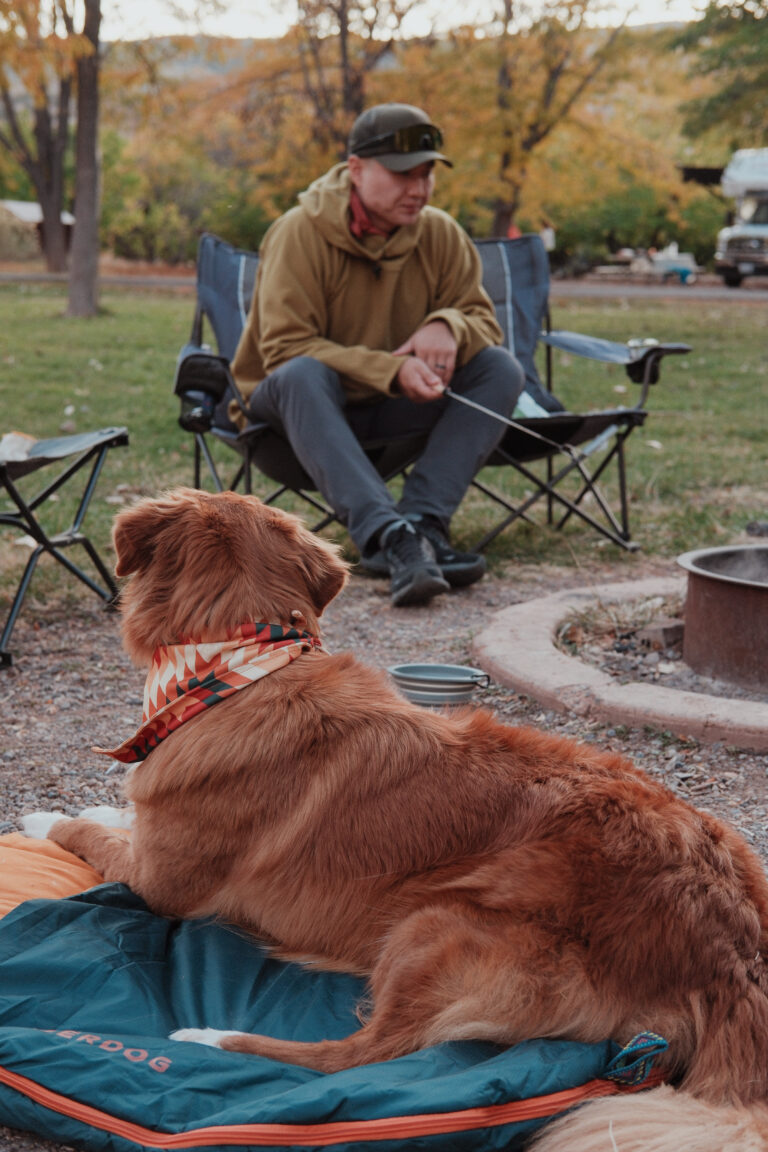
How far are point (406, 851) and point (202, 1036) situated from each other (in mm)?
482

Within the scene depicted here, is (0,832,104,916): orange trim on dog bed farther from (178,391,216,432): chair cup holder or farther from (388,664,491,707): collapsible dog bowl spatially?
(178,391,216,432): chair cup holder

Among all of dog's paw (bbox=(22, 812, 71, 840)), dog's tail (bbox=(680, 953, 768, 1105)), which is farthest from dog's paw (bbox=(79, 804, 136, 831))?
dog's tail (bbox=(680, 953, 768, 1105))

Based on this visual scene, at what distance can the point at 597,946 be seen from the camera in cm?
184

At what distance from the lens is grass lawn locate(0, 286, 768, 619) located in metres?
5.95

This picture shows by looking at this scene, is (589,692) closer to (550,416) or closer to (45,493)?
(550,416)

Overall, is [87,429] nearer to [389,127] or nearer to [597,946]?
[389,127]

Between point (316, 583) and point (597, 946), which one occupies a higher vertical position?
point (316, 583)

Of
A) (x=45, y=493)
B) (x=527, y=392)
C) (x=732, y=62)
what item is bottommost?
(x=45, y=493)

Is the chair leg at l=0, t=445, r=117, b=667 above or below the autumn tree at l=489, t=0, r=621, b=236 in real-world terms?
below

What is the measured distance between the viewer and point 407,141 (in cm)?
477

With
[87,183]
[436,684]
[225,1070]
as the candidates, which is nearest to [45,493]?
[436,684]

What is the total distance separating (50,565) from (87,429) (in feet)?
11.4

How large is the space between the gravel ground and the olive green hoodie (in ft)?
3.33

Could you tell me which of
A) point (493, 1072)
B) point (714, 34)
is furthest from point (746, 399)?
point (714, 34)
